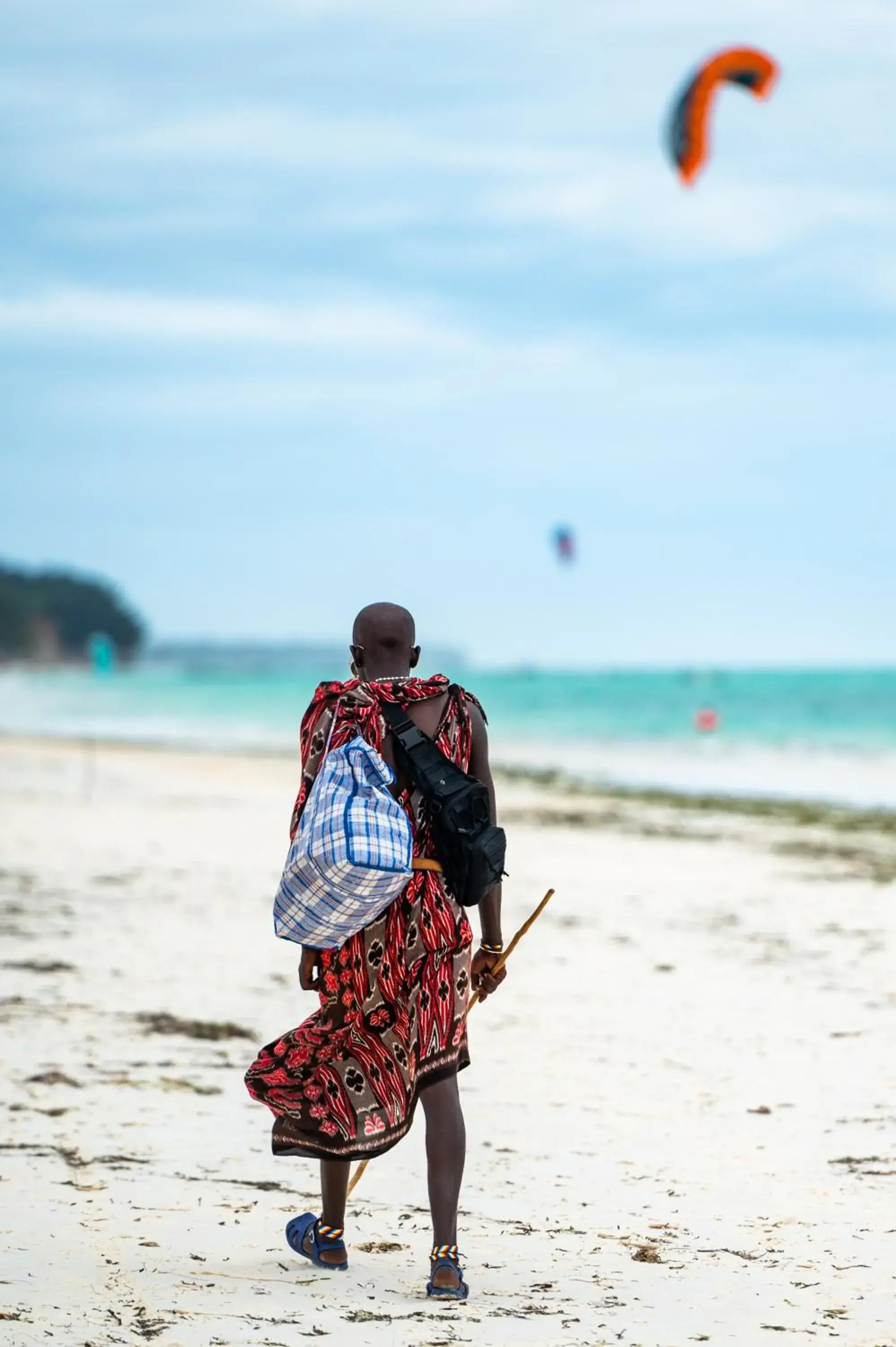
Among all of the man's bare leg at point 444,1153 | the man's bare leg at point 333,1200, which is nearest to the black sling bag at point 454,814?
the man's bare leg at point 444,1153

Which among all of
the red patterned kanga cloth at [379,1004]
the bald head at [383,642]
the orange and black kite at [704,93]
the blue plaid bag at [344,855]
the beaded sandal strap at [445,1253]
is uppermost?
the orange and black kite at [704,93]

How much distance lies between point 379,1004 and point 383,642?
0.83 metres

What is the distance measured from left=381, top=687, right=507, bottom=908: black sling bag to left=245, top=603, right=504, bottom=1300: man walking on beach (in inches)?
1.3

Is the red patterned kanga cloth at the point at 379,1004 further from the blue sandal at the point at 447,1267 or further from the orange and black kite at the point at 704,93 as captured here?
the orange and black kite at the point at 704,93

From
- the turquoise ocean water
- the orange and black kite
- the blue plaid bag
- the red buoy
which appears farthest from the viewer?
the red buoy

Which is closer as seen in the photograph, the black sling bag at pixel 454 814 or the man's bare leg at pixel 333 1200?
the black sling bag at pixel 454 814

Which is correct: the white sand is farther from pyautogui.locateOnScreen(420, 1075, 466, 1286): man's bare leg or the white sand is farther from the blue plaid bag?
the blue plaid bag

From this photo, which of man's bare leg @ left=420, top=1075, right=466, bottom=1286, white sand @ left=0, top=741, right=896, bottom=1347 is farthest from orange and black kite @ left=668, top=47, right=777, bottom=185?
man's bare leg @ left=420, top=1075, right=466, bottom=1286

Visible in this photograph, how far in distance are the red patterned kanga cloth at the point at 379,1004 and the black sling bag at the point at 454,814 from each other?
4 cm

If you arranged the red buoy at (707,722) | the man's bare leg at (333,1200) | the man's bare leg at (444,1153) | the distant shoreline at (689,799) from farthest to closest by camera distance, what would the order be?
the red buoy at (707,722) < the distant shoreline at (689,799) < the man's bare leg at (333,1200) < the man's bare leg at (444,1153)

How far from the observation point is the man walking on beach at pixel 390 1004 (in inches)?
140

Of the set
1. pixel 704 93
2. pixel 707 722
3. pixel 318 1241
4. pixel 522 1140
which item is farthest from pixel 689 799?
pixel 707 722

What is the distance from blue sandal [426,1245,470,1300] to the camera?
3492 millimetres

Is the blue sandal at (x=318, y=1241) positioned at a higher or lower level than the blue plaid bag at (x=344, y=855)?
lower
